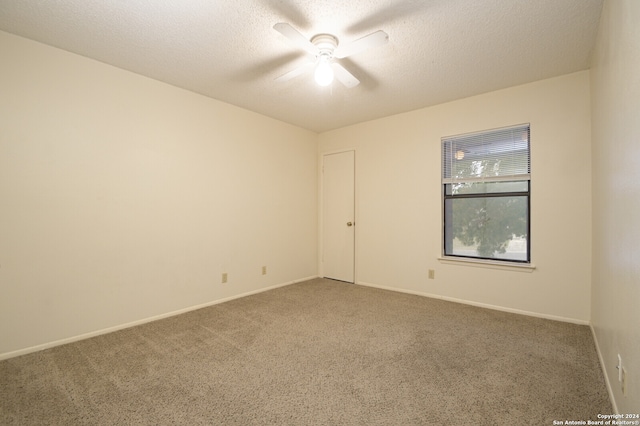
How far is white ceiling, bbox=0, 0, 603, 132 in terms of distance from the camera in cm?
199

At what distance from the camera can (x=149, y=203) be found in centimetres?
302

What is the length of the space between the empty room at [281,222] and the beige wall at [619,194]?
0.09 feet

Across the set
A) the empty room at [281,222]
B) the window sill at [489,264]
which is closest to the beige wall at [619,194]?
the empty room at [281,222]

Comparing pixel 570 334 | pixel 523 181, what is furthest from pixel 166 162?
pixel 570 334

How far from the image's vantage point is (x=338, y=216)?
189 inches

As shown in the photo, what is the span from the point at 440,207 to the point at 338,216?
5.42 ft

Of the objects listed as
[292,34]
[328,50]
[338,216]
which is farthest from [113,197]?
[338,216]

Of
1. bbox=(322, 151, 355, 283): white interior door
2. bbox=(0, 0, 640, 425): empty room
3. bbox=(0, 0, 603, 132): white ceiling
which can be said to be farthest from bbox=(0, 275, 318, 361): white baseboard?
bbox=(0, 0, 603, 132): white ceiling

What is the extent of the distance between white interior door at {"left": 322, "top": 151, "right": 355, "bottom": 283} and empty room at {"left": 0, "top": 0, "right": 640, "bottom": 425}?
412 mm

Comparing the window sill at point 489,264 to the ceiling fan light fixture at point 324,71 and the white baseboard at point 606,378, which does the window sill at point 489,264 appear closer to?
the white baseboard at point 606,378

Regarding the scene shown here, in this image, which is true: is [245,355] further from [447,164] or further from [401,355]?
[447,164]

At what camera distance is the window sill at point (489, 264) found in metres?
3.14

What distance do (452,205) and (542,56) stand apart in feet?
5.80

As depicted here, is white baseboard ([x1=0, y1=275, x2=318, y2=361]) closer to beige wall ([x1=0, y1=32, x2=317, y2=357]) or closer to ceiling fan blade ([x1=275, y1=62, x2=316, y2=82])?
beige wall ([x1=0, y1=32, x2=317, y2=357])
